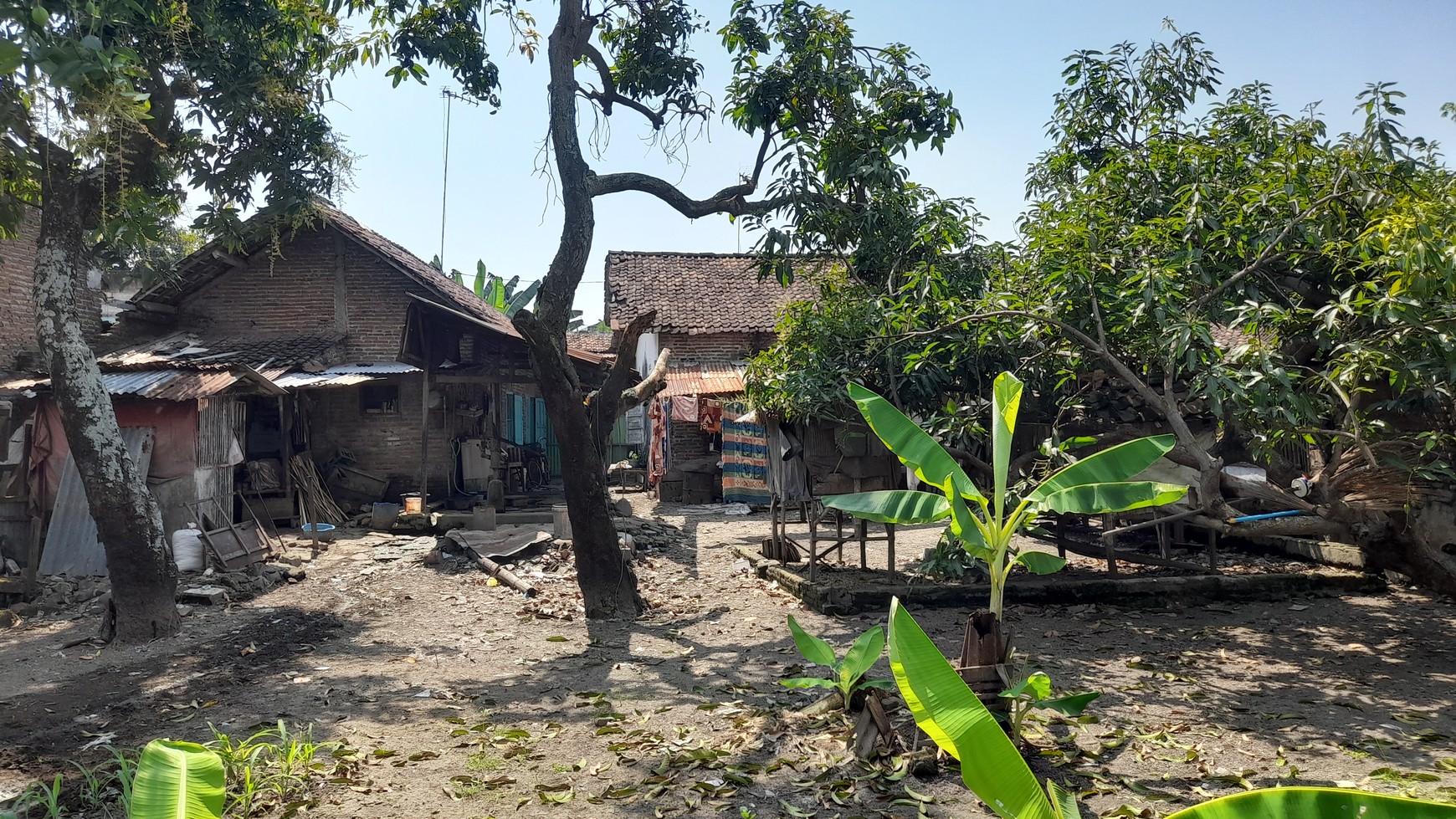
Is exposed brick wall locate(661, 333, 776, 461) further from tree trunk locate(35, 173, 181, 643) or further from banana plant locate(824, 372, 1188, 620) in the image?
banana plant locate(824, 372, 1188, 620)

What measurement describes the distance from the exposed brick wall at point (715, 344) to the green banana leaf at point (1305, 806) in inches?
713

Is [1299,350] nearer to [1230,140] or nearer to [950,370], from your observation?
[1230,140]

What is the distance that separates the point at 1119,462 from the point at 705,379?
14.4 meters

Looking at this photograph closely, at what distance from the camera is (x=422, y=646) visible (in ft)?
24.8

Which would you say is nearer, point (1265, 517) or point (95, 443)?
point (1265, 517)

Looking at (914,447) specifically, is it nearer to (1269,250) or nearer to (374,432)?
(1269,250)

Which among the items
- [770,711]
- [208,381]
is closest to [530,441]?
[208,381]

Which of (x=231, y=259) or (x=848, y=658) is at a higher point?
(x=231, y=259)

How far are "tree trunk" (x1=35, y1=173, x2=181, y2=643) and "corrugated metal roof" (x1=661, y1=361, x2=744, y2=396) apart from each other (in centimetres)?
1093

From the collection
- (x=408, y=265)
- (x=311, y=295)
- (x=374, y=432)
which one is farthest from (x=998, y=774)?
(x=311, y=295)

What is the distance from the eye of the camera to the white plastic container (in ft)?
32.8

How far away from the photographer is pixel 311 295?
54.6 ft

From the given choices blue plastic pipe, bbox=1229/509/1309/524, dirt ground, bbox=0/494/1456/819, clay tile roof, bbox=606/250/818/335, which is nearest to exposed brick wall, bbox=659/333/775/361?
clay tile roof, bbox=606/250/818/335

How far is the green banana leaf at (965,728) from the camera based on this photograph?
2.12 m
